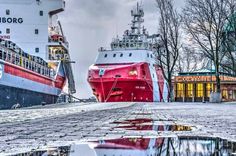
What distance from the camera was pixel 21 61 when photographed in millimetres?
32938

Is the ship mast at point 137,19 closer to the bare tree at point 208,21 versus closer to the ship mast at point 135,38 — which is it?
the ship mast at point 135,38

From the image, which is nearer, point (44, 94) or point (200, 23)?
point (200, 23)

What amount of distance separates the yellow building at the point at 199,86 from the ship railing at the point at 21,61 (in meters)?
21.7

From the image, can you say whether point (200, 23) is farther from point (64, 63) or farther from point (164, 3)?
point (64, 63)

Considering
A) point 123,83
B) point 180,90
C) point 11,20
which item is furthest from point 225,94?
point 11,20

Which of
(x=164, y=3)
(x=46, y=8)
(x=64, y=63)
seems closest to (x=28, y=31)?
(x=46, y=8)

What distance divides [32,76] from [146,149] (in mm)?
32641

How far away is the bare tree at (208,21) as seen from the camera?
104 ft

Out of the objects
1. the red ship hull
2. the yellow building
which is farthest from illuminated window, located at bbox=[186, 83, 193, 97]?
the red ship hull

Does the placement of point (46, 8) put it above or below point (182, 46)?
above

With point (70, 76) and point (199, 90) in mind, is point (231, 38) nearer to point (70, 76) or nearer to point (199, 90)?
point (199, 90)

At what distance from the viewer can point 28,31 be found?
4738 cm

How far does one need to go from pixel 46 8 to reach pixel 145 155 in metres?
47.1

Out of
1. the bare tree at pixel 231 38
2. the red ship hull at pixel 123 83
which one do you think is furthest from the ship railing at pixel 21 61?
the bare tree at pixel 231 38
